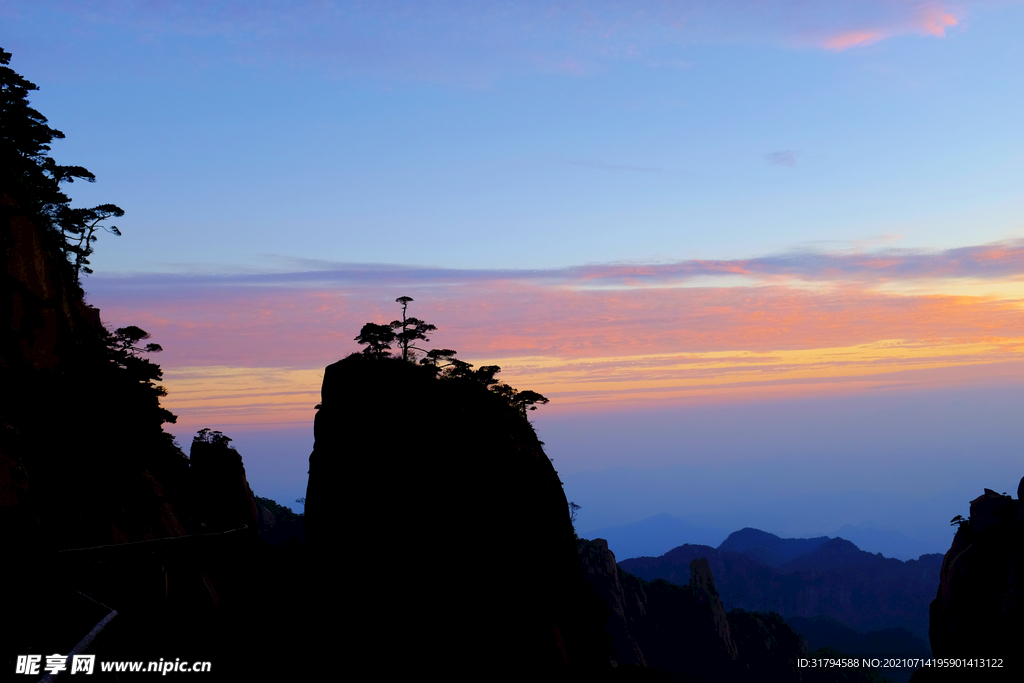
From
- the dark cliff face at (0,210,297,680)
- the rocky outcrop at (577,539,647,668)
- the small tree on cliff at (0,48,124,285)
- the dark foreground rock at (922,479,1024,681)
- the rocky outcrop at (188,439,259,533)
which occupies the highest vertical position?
the small tree on cliff at (0,48,124,285)

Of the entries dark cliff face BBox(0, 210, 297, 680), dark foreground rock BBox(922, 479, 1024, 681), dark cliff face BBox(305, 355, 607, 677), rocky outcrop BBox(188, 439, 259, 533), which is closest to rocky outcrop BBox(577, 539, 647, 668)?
dark foreground rock BBox(922, 479, 1024, 681)

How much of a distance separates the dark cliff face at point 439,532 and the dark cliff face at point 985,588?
35314 millimetres

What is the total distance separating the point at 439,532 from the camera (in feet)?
106

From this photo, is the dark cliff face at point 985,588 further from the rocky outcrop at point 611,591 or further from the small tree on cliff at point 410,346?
the rocky outcrop at point 611,591

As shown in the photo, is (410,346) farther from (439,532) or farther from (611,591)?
(611,591)

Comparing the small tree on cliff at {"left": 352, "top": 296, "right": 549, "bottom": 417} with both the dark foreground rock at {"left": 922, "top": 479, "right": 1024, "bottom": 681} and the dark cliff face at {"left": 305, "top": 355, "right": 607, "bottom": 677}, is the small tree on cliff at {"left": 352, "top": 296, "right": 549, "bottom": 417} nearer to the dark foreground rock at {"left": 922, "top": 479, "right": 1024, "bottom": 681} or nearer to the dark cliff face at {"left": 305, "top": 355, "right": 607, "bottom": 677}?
the dark cliff face at {"left": 305, "top": 355, "right": 607, "bottom": 677}

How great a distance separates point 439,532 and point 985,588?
53890mm

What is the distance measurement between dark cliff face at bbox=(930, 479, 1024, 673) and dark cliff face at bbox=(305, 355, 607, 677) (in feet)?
116

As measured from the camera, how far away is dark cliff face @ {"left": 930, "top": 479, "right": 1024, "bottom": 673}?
5131cm

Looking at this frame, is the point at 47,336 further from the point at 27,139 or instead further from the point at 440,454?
the point at 440,454

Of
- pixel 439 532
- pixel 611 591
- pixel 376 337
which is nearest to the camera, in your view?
pixel 439 532

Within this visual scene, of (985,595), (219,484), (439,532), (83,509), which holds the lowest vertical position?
(985,595)

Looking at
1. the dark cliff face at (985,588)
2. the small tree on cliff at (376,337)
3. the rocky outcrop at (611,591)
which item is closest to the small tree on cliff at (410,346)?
the small tree on cliff at (376,337)

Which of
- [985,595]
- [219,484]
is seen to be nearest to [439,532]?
[219,484]
